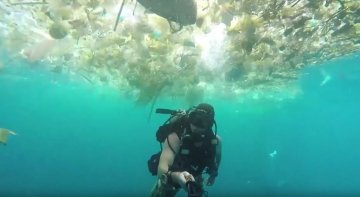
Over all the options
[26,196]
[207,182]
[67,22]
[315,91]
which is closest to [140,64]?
[67,22]

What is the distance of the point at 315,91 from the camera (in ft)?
113

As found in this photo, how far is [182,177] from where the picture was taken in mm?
4664

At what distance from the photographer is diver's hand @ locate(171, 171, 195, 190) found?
4573mm

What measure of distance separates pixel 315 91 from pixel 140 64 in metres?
23.9

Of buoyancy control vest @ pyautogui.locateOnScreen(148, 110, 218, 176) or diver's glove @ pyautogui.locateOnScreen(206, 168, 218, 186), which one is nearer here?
buoyancy control vest @ pyautogui.locateOnScreen(148, 110, 218, 176)

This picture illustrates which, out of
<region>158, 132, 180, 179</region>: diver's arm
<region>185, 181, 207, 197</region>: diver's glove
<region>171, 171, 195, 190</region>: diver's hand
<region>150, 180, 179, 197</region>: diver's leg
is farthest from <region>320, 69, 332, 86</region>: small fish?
<region>185, 181, 207, 197</region>: diver's glove

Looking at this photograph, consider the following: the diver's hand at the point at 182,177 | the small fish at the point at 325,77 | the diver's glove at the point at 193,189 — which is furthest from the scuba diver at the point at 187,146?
the small fish at the point at 325,77

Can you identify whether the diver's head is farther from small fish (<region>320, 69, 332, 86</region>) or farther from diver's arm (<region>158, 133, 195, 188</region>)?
small fish (<region>320, 69, 332, 86</region>)

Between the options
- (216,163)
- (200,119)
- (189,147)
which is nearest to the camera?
(200,119)

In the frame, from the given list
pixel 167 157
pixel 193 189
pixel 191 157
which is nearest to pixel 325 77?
pixel 191 157

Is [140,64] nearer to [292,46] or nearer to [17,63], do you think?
[292,46]

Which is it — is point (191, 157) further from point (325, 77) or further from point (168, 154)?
point (325, 77)

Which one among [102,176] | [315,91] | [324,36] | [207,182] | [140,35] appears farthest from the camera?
[102,176]

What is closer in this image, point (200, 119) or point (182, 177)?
point (182, 177)
